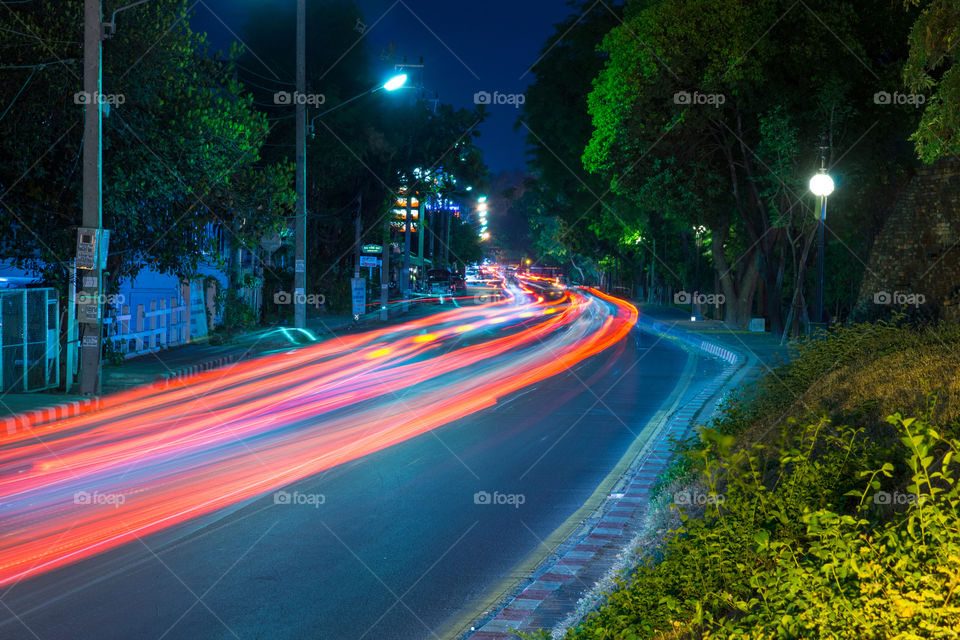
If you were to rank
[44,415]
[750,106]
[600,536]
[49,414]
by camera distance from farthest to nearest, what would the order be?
[750,106] → [49,414] → [44,415] → [600,536]

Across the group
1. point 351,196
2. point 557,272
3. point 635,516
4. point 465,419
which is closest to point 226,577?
point 635,516

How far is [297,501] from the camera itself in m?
10.1

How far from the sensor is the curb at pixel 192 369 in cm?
1986

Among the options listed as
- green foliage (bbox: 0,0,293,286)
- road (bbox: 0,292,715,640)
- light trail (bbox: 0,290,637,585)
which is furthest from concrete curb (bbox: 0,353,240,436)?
green foliage (bbox: 0,0,293,286)

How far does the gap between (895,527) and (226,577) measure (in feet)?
16.3

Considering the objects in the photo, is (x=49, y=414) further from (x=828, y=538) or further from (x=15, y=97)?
(x=828, y=538)

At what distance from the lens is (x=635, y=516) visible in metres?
9.29

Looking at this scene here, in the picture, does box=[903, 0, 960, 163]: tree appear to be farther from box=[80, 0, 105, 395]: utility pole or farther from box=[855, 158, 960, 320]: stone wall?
box=[80, 0, 105, 395]: utility pole

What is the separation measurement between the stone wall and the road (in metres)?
4.82

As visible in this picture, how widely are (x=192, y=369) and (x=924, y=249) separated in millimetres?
15539

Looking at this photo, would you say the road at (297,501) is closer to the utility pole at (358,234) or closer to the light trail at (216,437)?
the light trail at (216,437)

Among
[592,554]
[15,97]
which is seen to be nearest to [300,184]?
[15,97]

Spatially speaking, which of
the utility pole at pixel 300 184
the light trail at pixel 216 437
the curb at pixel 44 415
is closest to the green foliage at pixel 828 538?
the light trail at pixel 216 437

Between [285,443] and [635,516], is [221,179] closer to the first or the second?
[285,443]
